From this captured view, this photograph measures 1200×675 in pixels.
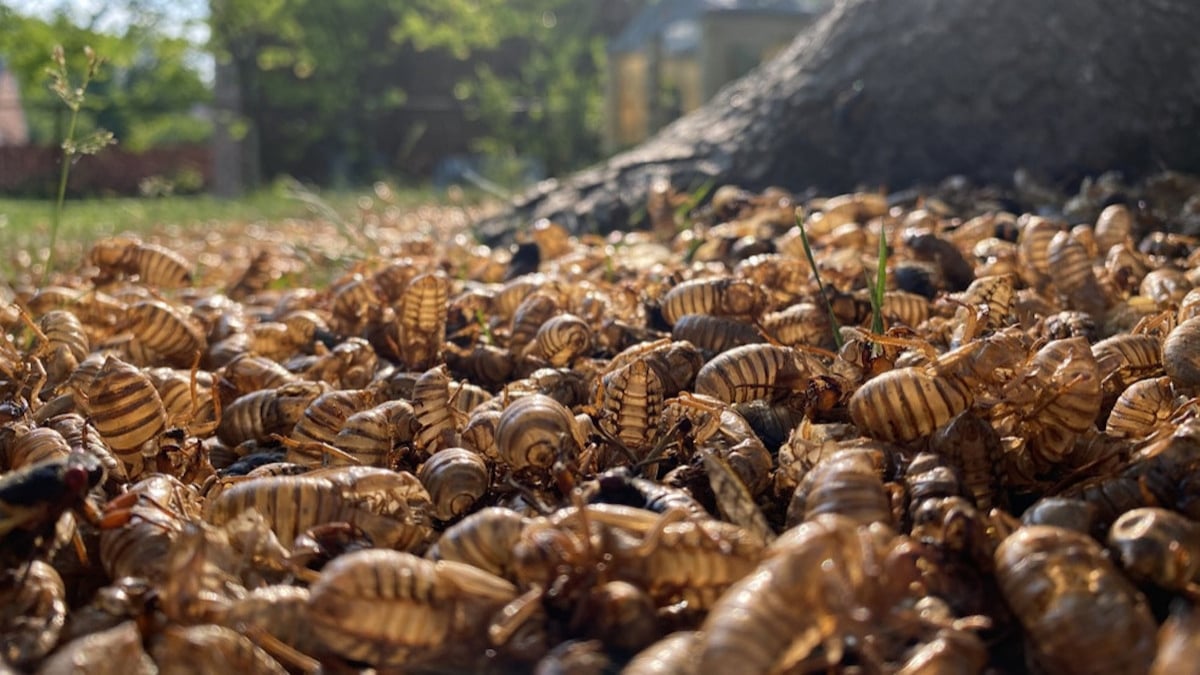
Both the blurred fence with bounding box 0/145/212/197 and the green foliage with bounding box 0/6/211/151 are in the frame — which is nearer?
the blurred fence with bounding box 0/145/212/197

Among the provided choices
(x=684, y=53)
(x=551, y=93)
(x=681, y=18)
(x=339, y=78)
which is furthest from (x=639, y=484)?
(x=339, y=78)

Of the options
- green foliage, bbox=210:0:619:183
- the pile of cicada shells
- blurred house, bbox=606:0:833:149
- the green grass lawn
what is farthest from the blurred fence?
the pile of cicada shells

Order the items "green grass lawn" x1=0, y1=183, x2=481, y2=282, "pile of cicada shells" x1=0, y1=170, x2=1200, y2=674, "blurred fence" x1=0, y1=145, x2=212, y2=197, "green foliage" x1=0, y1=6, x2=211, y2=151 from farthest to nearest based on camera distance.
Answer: "green foliage" x1=0, y1=6, x2=211, y2=151, "blurred fence" x1=0, y1=145, x2=212, y2=197, "green grass lawn" x1=0, y1=183, x2=481, y2=282, "pile of cicada shells" x1=0, y1=170, x2=1200, y2=674

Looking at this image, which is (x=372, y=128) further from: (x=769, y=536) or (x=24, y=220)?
(x=769, y=536)

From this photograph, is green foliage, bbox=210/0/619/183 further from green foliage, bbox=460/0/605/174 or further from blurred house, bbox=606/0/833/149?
blurred house, bbox=606/0/833/149

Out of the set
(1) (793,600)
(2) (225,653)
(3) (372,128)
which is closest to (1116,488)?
(1) (793,600)

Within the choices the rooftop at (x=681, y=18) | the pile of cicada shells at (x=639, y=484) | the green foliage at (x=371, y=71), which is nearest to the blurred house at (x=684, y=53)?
the rooftop at (x=681, y=18)

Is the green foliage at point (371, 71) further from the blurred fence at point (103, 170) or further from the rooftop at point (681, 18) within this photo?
the rooftop at point (681, 18)
